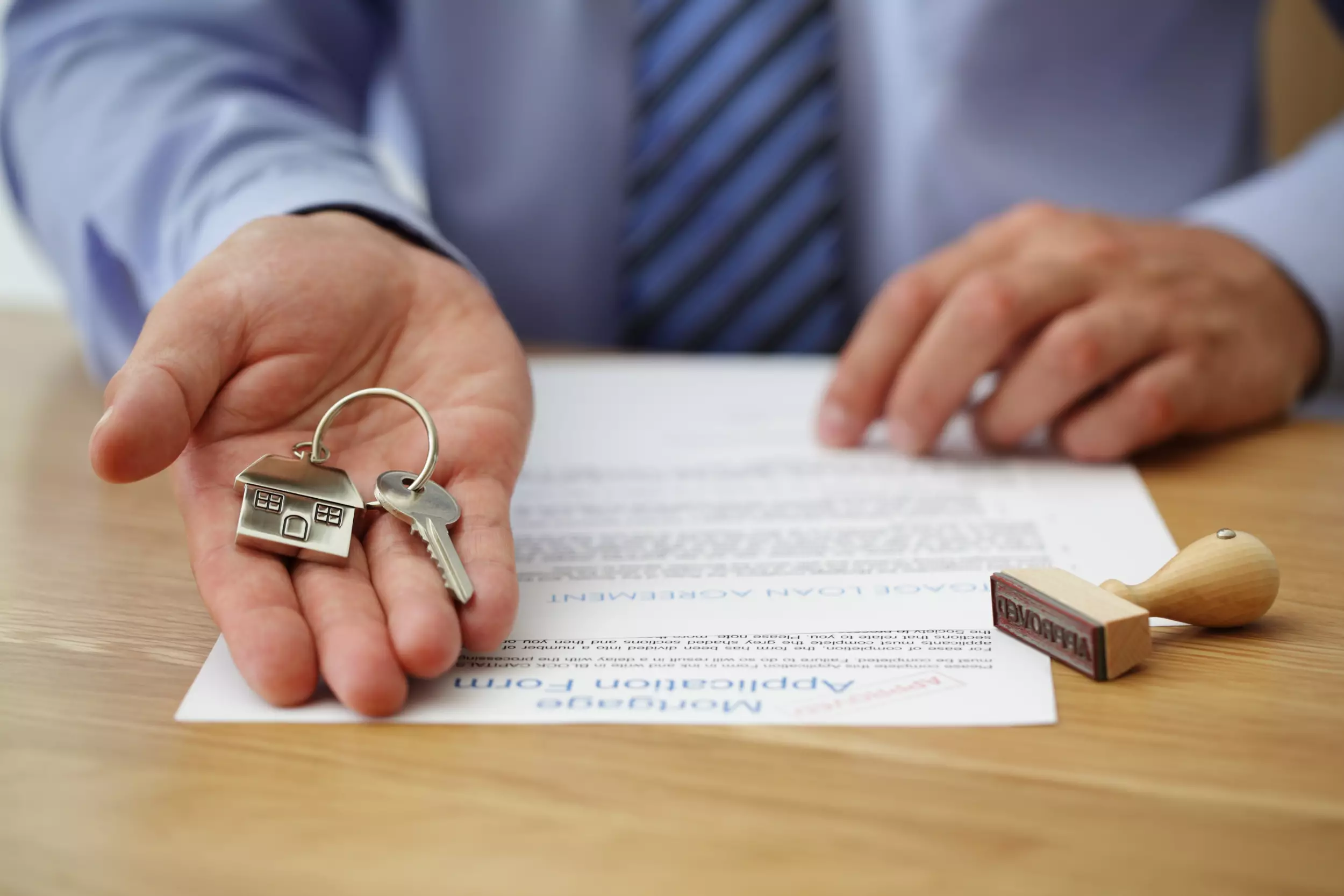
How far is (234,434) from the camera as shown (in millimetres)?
602

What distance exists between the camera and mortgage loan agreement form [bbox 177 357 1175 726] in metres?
0.48

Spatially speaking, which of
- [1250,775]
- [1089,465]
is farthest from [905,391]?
[1250,775]

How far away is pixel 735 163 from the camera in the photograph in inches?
48.4

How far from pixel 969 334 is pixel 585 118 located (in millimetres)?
635

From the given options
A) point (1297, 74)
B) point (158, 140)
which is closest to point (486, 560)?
point (158, 140)

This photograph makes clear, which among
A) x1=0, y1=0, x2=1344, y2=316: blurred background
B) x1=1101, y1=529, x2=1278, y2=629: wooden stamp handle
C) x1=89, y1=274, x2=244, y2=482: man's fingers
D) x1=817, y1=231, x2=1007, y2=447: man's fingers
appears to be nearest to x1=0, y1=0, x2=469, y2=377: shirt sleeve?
x1=89, y1=274, x2=244, y2=482: man's fingers

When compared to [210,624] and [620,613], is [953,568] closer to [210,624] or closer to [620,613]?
[620,613]

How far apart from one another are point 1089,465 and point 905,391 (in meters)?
0.16

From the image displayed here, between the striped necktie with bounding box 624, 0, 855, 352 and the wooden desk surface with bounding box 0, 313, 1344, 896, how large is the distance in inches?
31.7

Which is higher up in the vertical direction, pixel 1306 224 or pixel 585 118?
pixel 1306 224

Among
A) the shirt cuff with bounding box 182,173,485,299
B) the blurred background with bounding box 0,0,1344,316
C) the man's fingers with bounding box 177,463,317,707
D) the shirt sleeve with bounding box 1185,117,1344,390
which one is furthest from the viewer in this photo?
the blurred background with bounding box 0,0,1344,316

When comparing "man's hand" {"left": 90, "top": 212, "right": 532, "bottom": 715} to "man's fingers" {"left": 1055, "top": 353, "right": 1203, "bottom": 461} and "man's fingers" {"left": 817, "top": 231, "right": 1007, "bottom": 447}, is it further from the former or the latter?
"man's fingers" {"left": 1055, "top": 353, "right": 1203, "bottom": 461}

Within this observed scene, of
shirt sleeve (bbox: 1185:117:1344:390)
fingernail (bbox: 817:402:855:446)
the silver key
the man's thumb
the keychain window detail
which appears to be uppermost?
shirt sleeve (bbox: 1185:117:1344:390)

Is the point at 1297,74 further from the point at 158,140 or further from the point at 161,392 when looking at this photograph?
the point at 161,392
